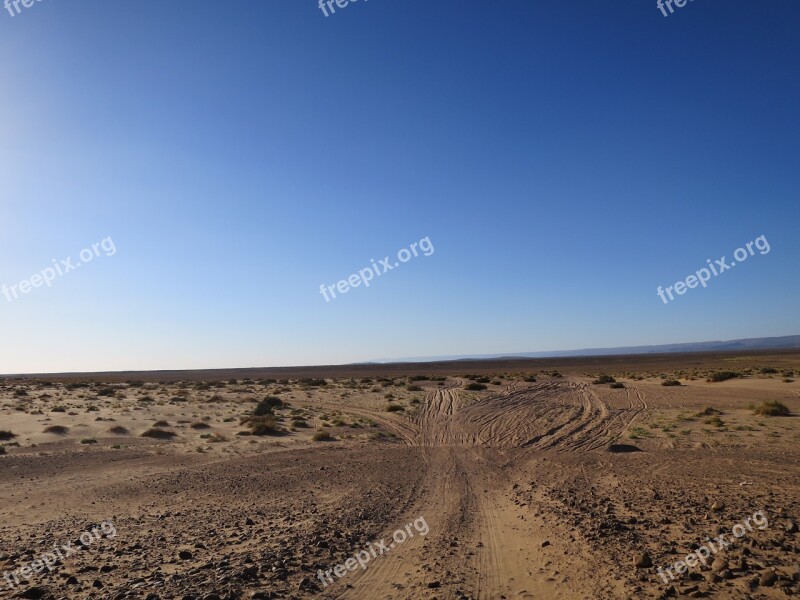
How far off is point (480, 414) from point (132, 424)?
58.0 ft

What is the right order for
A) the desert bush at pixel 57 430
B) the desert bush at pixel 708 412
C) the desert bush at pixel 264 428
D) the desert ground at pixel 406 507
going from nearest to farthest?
the desert ground at pixel 406 507
the desert bush at pixel 264 428
the desert bush at pixel 57 430
the desert bush at pixel 708 412

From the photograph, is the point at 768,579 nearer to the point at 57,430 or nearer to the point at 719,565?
the point at 719,565

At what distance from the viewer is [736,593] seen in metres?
6.01

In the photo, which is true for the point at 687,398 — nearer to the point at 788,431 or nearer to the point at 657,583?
the point at 788,431

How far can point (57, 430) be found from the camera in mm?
22922

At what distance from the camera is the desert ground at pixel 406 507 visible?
6.81 m

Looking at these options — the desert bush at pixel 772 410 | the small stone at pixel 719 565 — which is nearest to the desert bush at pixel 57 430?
the small stone at pixel 719 565

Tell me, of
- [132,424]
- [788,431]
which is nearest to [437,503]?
[788,431]

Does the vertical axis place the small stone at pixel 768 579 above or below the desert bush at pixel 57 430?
below

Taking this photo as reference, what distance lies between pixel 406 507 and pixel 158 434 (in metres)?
15.6

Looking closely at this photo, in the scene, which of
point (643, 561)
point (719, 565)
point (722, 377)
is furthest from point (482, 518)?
point (722, 377)

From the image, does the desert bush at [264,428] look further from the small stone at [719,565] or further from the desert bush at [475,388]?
the desert bush at [475,388]

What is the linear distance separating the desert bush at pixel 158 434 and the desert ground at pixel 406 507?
0.08 m

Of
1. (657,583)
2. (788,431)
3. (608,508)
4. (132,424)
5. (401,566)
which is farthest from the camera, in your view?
(132,424)
